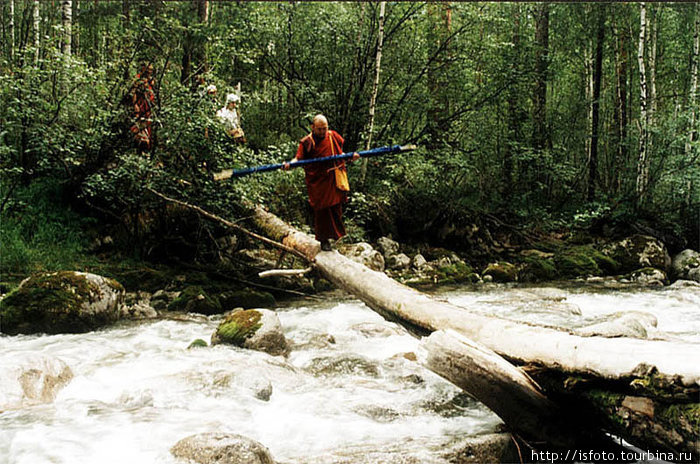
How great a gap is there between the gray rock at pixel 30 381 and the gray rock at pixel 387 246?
8736mm

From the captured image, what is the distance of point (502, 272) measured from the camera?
1232cm

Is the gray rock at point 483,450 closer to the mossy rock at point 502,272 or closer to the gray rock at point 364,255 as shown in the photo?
the gray rock at point 364,255

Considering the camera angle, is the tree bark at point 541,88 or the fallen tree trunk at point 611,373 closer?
the fallen tree trunk at point 611,373

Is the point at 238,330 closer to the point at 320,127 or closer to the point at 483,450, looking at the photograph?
Result: the point at 320,127

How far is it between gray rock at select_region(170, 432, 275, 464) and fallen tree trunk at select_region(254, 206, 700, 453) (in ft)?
4.58

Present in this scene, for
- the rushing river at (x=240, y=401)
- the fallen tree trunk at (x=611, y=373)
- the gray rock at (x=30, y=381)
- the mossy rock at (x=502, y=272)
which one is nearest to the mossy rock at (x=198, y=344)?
the rushing river at (x=240, y=401)

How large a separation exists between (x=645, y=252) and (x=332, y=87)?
10.0 meters

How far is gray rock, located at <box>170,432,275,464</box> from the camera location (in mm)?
3037

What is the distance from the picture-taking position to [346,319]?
8.05 metres

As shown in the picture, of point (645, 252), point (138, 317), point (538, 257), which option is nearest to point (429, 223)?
point (538, 257)

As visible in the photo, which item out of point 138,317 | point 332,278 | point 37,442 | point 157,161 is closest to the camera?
point 37,442

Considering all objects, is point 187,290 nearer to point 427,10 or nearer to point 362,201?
point 362,201

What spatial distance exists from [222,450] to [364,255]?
7.81m

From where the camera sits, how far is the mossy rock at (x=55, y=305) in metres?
6.36
